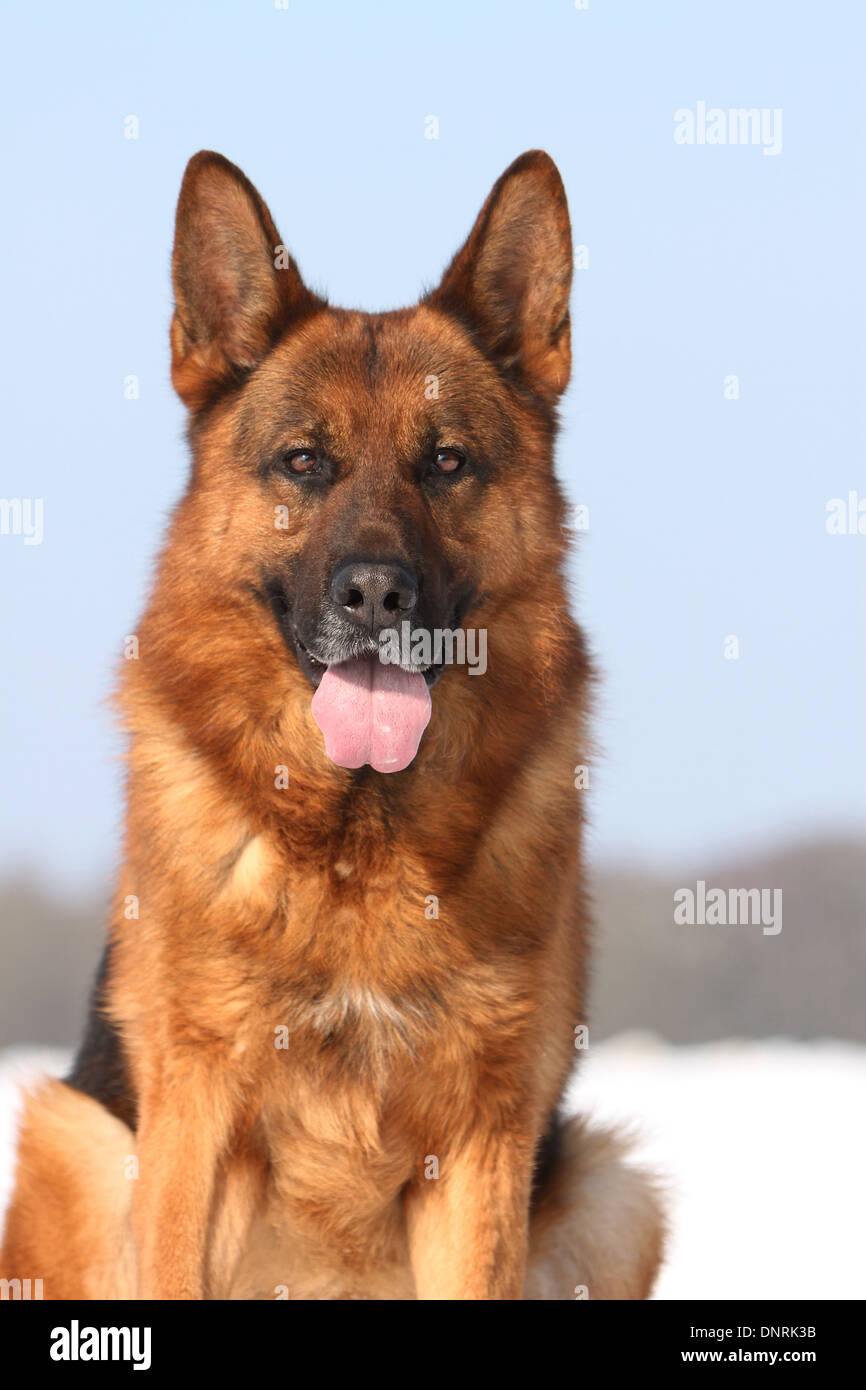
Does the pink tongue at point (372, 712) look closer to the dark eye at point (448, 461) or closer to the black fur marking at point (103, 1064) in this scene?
the dark eye at point (448, 461)

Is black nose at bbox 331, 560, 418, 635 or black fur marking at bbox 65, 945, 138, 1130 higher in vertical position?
black nose at bbox 331, 560, 418, 635

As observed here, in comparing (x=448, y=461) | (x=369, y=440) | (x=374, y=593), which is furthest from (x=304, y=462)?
(x=374, y=593)

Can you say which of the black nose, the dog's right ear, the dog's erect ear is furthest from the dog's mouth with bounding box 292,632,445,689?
the dog's erect ear

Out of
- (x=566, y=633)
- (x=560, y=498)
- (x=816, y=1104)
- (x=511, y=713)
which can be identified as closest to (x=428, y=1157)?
(x=511, y=713)

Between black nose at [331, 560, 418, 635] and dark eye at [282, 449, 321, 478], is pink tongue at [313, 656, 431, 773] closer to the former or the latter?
black nose at [331, 560, 418, 635]

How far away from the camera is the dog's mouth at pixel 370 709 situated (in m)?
3.87

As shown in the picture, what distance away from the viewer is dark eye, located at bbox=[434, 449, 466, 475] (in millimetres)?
4160

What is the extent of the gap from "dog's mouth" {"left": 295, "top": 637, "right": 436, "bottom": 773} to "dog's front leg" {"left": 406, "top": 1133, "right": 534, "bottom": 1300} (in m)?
1.06

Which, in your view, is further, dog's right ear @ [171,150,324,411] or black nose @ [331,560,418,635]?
dog's right ear @ [171,150,324,411]

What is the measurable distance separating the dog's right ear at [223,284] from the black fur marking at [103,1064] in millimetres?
1798

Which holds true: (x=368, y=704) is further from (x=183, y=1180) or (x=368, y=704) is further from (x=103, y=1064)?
(x=103, y=1064)

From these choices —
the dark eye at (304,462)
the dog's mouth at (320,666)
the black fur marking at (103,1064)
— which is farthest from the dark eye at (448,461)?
the black fur marking at (103,1064)

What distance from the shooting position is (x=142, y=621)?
4344 mm
